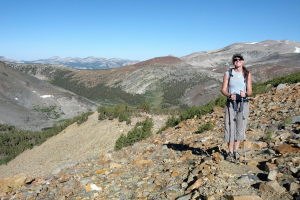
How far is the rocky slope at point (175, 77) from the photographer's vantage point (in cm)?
7625

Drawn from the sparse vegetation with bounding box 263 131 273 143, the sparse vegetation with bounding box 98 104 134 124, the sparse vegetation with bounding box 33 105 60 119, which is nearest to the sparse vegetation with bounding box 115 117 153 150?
the sparse vegetation with bounding box 98 104 134 124

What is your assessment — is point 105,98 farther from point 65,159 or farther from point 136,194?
point 136,194

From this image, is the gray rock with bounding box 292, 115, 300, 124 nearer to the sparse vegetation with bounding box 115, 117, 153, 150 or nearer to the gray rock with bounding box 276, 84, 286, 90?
the gray rock with bounding box 276, 84, 286, 90

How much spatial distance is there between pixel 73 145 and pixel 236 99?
74.6 ft

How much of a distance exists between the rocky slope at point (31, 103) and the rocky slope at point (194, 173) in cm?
4905

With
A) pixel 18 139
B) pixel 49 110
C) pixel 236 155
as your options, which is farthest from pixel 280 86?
pixel 49 110

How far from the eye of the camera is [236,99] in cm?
691

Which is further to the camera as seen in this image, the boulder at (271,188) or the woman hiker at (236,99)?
the woman hiker at (236,99)

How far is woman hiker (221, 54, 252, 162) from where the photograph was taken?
681cm

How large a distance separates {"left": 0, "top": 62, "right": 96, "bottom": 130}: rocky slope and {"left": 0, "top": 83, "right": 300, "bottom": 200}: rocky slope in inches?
1931

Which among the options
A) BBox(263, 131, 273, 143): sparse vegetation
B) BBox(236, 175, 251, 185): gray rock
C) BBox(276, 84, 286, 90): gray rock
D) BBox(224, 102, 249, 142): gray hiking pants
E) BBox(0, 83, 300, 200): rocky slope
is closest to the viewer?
BBox(0, 83, 300, 200): rocky slope

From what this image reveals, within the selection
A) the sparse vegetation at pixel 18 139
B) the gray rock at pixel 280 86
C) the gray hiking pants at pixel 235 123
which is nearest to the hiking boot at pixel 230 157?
the gray hiking pants at pixel 235 123

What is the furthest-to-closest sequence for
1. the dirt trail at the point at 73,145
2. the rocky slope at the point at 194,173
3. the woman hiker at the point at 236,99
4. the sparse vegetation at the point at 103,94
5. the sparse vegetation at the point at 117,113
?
1. the sparse vegetation at the point at 103,94
2. the sparse vegetation at the point at 117,113
3. the dirt trail at the point at 73,145
4. the woman hiker at the point at 236,99
5. the rocky slope at the point at 194,173

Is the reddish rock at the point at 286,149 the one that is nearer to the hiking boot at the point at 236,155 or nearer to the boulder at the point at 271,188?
the hiking boot at the point at 236,155
